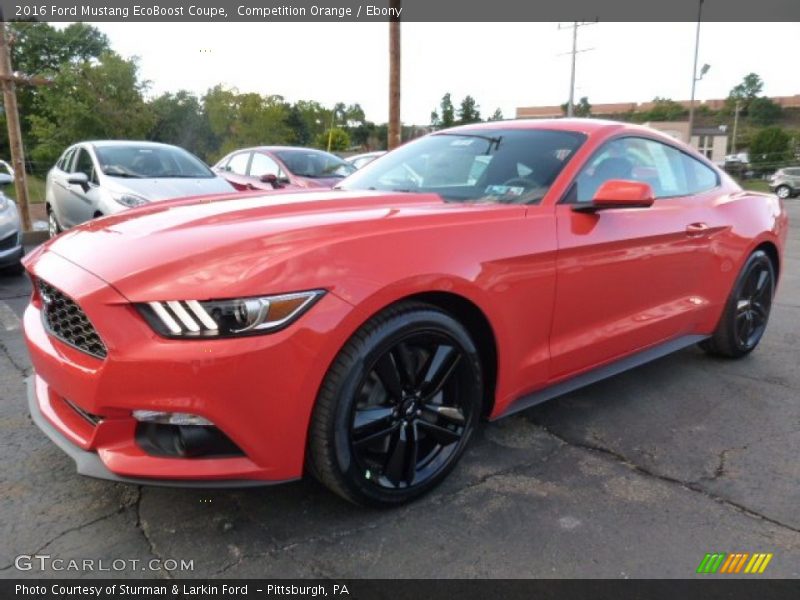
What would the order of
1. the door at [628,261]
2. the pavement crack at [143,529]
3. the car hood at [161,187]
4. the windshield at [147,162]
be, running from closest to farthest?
the pavement crack at [143,529] → the door at [628,261] → the car hood at [161,187] → the windshield at [147,162]

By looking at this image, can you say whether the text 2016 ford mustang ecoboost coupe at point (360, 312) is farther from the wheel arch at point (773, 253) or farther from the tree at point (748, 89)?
the tree at point (748, 89)

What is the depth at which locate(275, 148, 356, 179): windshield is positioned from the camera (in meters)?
9.89

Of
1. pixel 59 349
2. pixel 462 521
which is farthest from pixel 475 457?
pixel 59 349

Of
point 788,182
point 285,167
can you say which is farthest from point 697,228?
point 788,182

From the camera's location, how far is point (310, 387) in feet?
6.46

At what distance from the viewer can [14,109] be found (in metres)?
9.20

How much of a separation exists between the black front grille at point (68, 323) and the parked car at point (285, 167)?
7247mm

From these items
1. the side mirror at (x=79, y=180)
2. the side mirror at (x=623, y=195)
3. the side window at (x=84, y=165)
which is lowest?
the side mirror at (x=79, y=180)

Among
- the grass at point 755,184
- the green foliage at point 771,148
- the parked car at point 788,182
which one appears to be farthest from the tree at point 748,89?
the parked car at point 788,182

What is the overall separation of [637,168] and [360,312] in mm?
2104

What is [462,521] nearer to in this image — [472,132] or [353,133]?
[472,132]

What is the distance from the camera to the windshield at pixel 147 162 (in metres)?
7.44

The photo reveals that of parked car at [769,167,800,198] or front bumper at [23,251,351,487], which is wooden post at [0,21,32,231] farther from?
parked car at [769,167,800,198]

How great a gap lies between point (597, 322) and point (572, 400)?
705 millimetres
